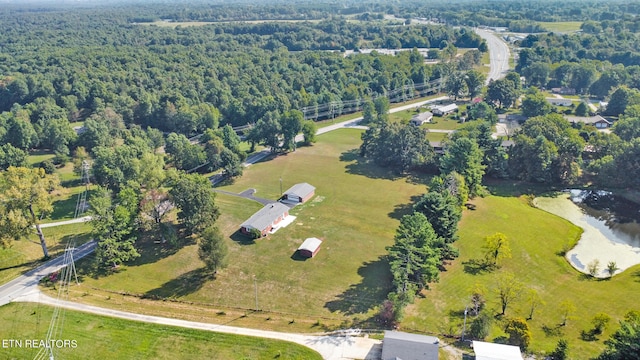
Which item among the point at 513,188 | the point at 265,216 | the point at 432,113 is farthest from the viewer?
the point at 432,113

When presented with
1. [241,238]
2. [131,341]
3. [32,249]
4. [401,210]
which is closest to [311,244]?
[241,238]

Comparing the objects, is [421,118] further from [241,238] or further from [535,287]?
[535,287]

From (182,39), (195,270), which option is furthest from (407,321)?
(182,39)

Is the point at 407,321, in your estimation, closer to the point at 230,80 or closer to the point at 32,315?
the point at 32,315

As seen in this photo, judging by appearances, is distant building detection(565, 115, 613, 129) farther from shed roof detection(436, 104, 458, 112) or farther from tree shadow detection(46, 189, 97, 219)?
tree shadow detection(46, 189, 97, 219)

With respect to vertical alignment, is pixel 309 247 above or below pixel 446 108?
below

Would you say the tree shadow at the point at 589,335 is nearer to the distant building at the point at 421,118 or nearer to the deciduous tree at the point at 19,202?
the deciduous tree at the point at 19,202
